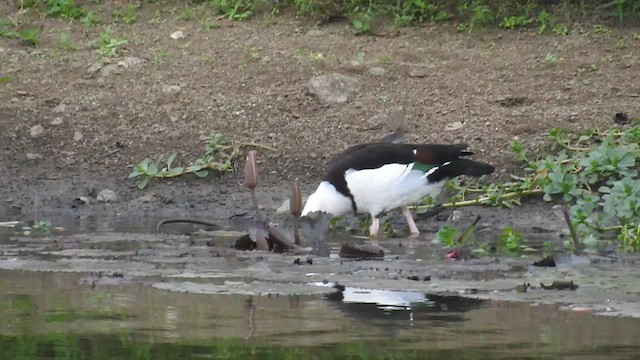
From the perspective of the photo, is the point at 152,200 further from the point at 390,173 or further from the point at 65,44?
the point at 65,44

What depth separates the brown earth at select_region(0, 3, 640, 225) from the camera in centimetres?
1102

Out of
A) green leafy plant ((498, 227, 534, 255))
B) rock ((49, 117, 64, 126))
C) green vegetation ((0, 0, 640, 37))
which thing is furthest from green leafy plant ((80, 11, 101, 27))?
green leafy plant ((498, 227, 534, 255))

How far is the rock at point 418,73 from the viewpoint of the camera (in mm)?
11992

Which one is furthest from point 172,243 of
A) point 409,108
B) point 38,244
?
point 409,108

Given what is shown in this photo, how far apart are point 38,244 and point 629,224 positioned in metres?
3.40

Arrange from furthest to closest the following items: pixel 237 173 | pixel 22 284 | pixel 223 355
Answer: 1. pixel 237 173
2. pixel 22 284
3. pixel 223 355

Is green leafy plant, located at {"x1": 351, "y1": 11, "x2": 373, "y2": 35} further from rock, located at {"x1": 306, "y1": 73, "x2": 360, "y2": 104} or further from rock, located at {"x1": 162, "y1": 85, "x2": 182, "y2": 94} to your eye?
rock, located at {"x1": 162, "y1": 85, "x2": 182, "y2": 94}

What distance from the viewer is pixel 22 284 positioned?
695 centimetres

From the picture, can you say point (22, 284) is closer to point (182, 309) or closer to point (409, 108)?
point (182, 309)

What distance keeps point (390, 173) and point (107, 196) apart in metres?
2.42

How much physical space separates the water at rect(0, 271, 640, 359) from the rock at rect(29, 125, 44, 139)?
5161 millimetres

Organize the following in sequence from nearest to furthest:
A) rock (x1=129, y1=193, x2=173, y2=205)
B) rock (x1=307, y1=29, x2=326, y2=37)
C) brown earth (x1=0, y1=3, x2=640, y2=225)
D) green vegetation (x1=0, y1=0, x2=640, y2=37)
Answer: rock (x1=129, y1=193, x2=173, y2=205) < brown earth (x1=0, y1=3, x2=640, y2=225) < green vegetation (x1=0, y1=0, x2=640, y2=37) < rock (x1=307, y1=29, x2=326, y2=37)

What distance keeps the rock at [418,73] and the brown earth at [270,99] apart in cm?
2

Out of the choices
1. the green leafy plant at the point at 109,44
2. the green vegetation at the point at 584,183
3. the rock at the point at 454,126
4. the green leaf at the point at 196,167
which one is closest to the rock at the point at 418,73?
the rock at the point at 454,126
